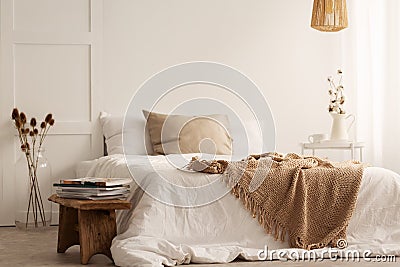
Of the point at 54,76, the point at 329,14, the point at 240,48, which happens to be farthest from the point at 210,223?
the point at 240,48

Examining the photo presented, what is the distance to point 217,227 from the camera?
389 centimetres

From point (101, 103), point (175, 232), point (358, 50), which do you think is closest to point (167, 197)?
Result: point (175, 232)

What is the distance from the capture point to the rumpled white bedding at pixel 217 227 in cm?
373

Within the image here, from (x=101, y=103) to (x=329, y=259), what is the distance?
241 cm

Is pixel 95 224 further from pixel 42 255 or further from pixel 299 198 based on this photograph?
pixel 299 198

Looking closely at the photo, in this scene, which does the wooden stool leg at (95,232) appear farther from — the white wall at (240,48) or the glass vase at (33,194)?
the white wall at (240,48)

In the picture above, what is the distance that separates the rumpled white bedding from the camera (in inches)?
147

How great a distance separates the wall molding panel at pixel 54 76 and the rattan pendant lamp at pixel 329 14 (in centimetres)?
162

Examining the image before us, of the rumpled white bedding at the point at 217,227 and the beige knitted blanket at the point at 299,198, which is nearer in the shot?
the rumpled white bedding at the point at 217,227

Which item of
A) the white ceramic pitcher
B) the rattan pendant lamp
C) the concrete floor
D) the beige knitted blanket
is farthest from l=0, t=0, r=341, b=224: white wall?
the beige knitted blanket

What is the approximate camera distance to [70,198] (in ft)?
13.0

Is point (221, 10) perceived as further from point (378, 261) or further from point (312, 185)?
point (378, 261)

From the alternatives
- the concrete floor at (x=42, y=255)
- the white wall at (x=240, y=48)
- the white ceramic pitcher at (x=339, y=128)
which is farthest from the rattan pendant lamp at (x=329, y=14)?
the concrete floor at (x=42, y=255)

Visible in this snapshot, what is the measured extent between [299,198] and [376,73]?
2.14m
